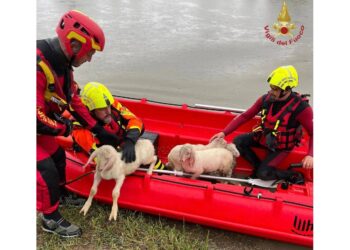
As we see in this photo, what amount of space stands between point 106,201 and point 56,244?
1.96ft

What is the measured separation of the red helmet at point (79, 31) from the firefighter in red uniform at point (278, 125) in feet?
5.60

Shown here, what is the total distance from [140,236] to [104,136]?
104cm

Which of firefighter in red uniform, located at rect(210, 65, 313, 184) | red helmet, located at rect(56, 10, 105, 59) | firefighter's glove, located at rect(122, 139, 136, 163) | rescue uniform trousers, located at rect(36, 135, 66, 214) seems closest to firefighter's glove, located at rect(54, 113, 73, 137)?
rescue uniform trousers, located at rect(36, 135, 66, 214)

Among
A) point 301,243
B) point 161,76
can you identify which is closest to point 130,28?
point 161,76

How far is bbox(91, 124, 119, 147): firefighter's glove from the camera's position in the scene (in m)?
3.67

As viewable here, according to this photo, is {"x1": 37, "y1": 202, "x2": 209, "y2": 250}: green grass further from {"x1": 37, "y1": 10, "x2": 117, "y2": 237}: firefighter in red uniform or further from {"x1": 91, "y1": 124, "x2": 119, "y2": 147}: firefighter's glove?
{"x1": 91, "y1": 124, "x2": 119, "y2": 147}: firefighter's glove

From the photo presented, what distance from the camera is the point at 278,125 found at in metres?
3.88

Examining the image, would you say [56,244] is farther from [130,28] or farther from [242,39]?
[130,28]

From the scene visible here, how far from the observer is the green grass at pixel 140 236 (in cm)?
366

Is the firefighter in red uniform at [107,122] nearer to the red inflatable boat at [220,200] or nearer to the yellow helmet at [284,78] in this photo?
the red inflatable boat at [220,200]

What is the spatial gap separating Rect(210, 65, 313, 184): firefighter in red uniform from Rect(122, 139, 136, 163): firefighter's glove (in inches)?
43.2

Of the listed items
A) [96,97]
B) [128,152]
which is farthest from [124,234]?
[96,97]

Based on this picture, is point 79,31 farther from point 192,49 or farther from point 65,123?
point 192,49

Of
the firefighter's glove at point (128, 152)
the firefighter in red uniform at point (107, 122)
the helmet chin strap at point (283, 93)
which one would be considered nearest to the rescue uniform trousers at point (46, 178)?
the firefighter in red uniform at point (107, 122)
